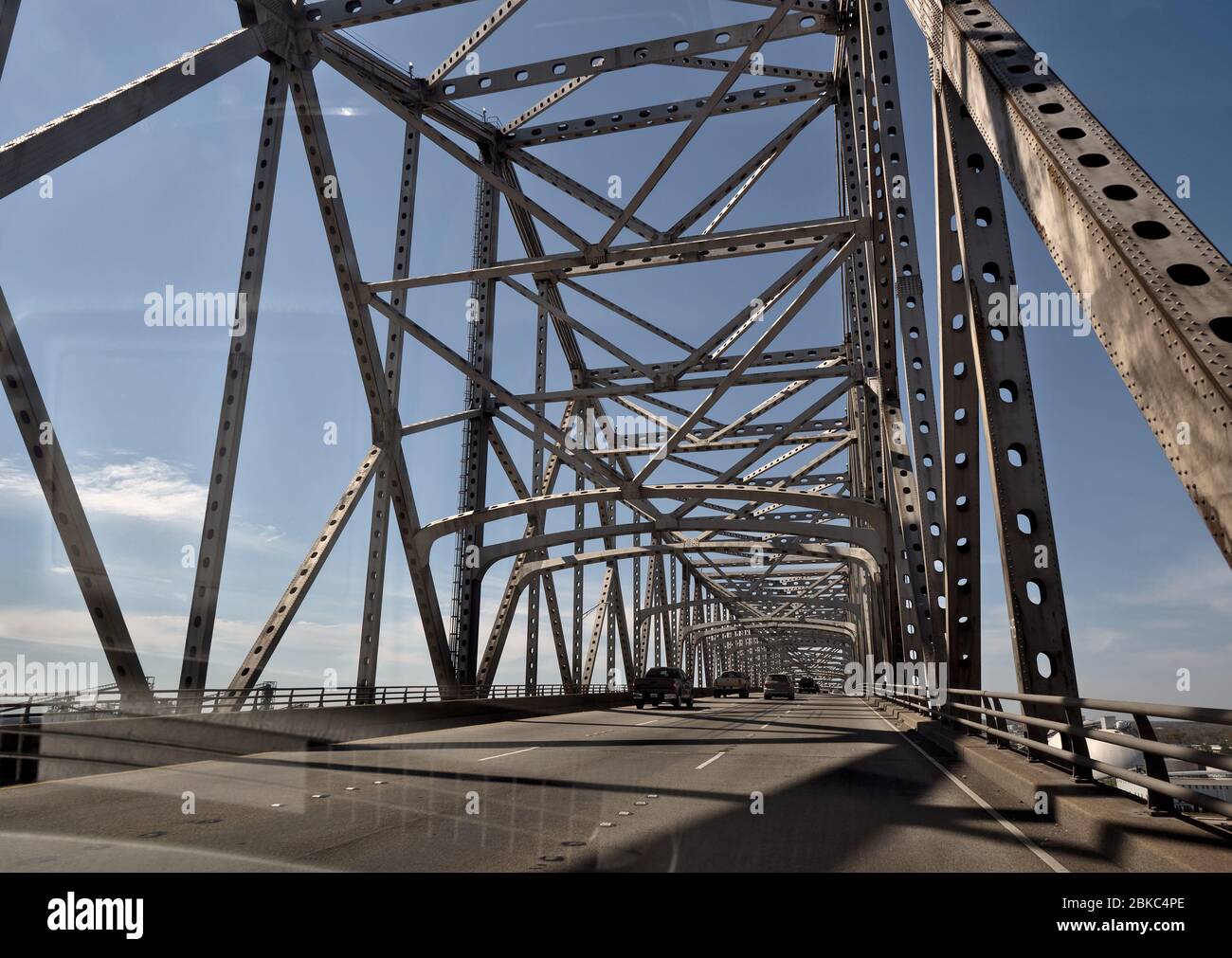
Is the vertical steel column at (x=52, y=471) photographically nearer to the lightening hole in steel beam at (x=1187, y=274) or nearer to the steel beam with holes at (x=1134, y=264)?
the steel beam with holes at (x=1134, y=264)

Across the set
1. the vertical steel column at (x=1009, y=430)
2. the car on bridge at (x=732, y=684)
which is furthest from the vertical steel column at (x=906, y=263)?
the car on bridge at (x=732, y=684)

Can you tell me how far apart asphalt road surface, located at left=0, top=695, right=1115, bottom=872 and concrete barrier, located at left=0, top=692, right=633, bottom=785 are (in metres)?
0.61

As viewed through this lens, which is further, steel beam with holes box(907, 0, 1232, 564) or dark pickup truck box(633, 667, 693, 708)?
dark pickup truck box(633, 667, 693, 708)

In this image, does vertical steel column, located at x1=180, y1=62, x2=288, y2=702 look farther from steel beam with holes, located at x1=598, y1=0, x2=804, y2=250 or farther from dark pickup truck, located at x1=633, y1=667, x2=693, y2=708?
dark pickup truck, located at x1=633, y1=667, x2=693, y2=708

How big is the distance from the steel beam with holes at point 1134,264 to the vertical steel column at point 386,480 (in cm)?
1738

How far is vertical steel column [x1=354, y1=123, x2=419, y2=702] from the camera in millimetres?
20688

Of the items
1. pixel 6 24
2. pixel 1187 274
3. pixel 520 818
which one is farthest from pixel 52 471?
pixel 1187 274

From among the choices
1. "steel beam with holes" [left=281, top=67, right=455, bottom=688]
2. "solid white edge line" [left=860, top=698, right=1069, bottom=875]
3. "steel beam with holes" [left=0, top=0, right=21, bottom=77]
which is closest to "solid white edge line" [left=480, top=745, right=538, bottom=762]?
"solid white edge line" [left=860, top=698, right=1069, bottom=875]

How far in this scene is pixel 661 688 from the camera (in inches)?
1464

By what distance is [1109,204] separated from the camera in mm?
5434

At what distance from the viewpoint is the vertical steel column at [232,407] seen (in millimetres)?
15070
